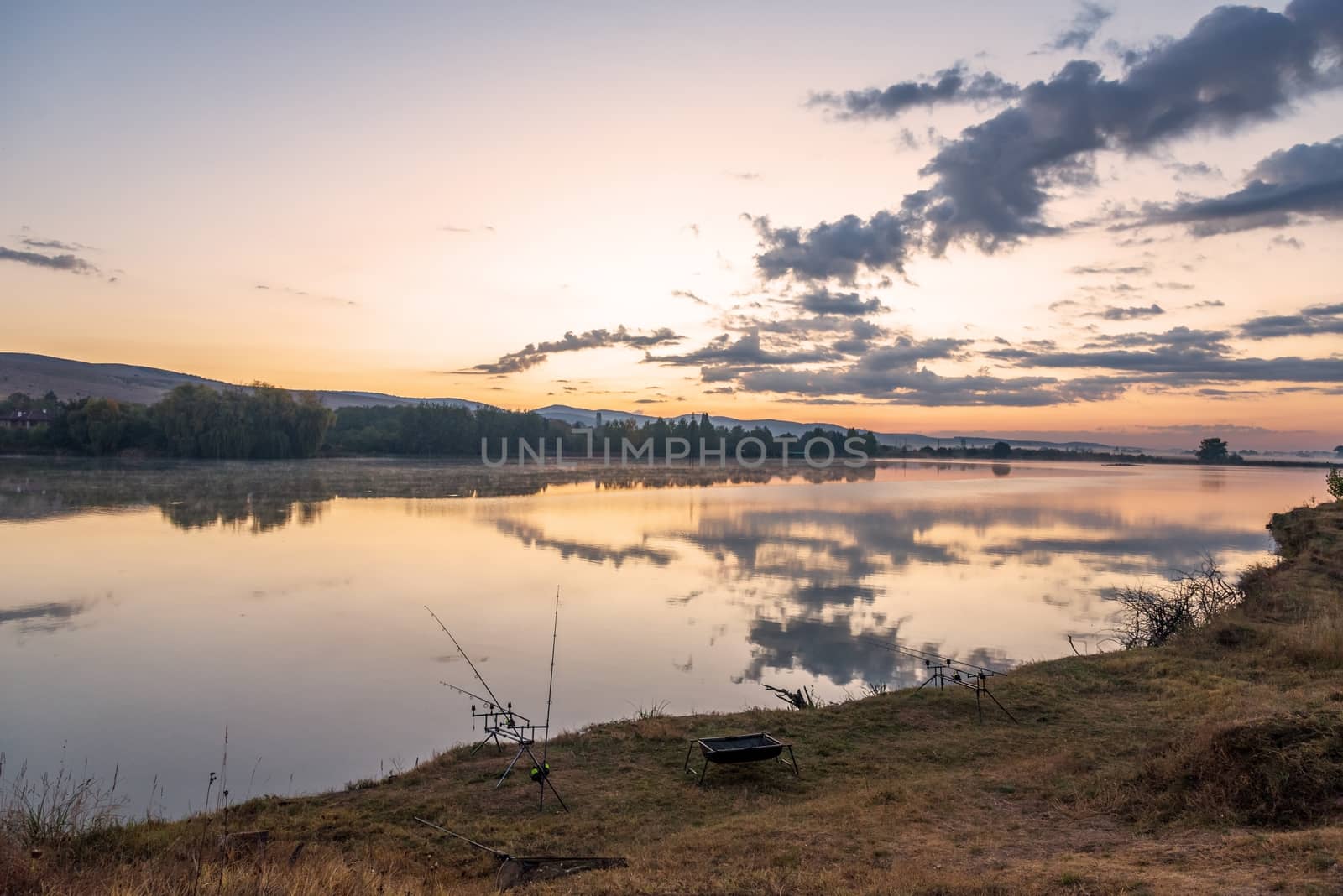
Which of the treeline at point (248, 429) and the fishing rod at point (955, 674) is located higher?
the treeline at point (248, 429)

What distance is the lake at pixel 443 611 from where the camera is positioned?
1146 centimetres

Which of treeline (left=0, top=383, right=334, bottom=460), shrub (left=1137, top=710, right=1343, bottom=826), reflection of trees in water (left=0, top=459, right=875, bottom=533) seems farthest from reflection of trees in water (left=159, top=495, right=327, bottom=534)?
treeline (left=0, top=383, right=334, bottom=460)

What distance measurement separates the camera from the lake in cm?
1146

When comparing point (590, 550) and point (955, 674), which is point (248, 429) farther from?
point (955, 674)

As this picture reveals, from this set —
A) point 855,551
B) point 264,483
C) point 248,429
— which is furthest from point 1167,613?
point 248,429

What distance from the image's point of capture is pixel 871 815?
774 centimetres

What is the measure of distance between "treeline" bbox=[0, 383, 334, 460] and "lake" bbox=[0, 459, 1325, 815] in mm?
Answer: 40498

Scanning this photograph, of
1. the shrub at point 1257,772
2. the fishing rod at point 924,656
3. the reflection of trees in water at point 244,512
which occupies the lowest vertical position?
the fishing rod at point 924,656

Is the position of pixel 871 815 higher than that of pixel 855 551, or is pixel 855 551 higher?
pixel 871 815

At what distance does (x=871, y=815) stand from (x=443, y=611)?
1342 centimetres

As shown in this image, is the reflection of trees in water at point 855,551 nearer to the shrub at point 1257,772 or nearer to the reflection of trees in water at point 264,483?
the shrub at point 1257,772

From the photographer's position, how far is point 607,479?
238 feet

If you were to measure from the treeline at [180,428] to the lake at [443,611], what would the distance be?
4050 cm

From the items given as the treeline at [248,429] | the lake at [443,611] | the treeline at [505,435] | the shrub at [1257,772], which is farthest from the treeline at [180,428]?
the shrub at [1257,772]
